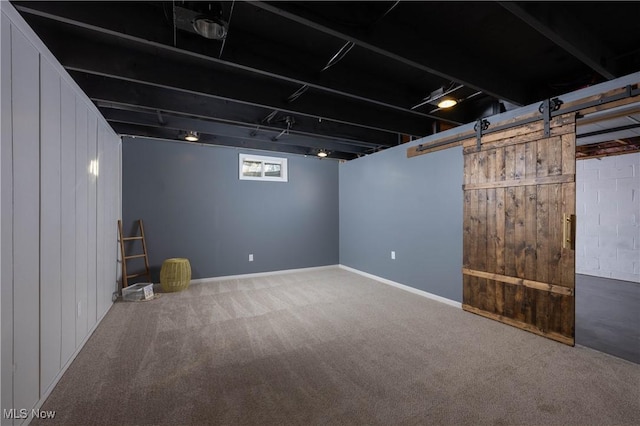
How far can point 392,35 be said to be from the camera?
203cm

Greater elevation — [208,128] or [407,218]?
[208,128]

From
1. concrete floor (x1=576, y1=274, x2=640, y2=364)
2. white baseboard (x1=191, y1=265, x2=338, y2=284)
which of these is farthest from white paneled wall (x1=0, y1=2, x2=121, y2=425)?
concrete floor (x1=576, y1=274, x2=640, y2=364)

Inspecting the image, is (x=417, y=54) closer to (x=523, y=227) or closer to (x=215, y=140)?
(x=523, y=227)

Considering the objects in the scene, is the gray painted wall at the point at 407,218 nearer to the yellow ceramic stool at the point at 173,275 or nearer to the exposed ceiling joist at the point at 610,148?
the exposed ceiling joist at the point at 610,148

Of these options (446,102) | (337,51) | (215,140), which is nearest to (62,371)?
(337,51)

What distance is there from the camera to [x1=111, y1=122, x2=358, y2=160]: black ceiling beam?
4.30 meters

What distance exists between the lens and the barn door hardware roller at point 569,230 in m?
2.66

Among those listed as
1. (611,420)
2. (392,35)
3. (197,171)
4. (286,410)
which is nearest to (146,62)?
(392,35)

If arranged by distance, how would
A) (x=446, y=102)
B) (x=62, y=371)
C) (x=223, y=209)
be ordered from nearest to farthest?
1. (x=62, y=371)
2. (x=446, y=102)
3. (x=223, y=209)

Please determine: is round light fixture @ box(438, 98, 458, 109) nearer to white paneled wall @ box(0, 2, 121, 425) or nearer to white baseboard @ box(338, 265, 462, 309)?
white baseboard @ box(338, 265, 462, 309)

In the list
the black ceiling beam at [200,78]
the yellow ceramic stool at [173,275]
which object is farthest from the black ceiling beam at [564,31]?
the yellow ceramic stool at [173,275]

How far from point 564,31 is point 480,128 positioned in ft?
5.18

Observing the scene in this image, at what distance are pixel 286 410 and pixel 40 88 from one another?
8.86 ft

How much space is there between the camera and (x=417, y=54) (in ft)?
7.08
